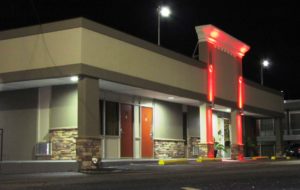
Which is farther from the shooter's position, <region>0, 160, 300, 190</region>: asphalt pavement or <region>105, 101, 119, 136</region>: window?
<region>105, 101, 119, 136</region>: window

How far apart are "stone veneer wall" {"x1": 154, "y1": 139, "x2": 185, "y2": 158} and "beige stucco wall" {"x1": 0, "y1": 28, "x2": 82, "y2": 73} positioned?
34.4 ft

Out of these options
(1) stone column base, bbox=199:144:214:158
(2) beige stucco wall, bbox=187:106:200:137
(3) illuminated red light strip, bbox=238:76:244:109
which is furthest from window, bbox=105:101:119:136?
(3) illuminated red light strip, bbox=238:76:244:109

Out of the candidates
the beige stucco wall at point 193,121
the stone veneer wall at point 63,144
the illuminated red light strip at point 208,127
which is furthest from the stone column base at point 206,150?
the stone veneer wall at point 63,144

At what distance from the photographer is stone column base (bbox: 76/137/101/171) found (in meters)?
20.6

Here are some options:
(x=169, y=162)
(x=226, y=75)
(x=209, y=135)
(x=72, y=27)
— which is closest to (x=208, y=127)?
(x=209, y=135)

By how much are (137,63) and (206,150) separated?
352 inches

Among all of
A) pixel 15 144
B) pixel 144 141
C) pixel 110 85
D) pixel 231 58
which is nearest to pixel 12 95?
pixel 15 144

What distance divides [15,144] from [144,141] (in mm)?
7642

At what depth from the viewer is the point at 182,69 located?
94.0ft

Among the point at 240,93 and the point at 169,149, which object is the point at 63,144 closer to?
the point at 169,149

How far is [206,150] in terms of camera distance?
30969 millimetres

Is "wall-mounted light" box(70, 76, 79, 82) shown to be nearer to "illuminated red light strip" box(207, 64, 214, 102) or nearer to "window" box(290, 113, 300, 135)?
"illuminated red light strip" box(207, 64, 214, 102)

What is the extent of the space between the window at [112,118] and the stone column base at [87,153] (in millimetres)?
5109

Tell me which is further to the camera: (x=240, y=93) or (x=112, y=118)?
(x=240, y=93)
